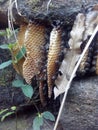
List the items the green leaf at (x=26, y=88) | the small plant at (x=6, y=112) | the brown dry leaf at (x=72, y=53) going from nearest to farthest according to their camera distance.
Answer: the brown dry leaf at (x=72, y=53) → the green leaf at (x=26, y=88) → the small plant at (x=6, y=112)

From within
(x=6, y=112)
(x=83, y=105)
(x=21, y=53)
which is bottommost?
(x=6, y=112)

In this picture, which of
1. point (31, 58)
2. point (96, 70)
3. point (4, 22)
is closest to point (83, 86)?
point (96, 70)

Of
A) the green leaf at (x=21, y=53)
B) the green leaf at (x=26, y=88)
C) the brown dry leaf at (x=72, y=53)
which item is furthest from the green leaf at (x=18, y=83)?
the brown dry leaf at (x=72, y=53)

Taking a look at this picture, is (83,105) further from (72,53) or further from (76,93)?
(72,53)

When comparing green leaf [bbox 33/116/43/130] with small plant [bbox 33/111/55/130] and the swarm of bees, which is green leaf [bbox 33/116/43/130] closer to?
small plant [bbox 33/111/55/130]

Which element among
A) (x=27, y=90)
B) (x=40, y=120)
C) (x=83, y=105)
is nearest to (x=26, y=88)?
(x=27, y=90)

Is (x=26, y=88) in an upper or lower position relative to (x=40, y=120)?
upper

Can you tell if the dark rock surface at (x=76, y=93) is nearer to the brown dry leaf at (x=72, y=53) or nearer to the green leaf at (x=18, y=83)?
the brown dry leaf at (x=72, y=53)

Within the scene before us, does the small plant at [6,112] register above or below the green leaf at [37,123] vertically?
below

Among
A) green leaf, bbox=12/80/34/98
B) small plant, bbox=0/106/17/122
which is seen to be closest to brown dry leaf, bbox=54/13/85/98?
green leaf, bbox=12/80/34/98
